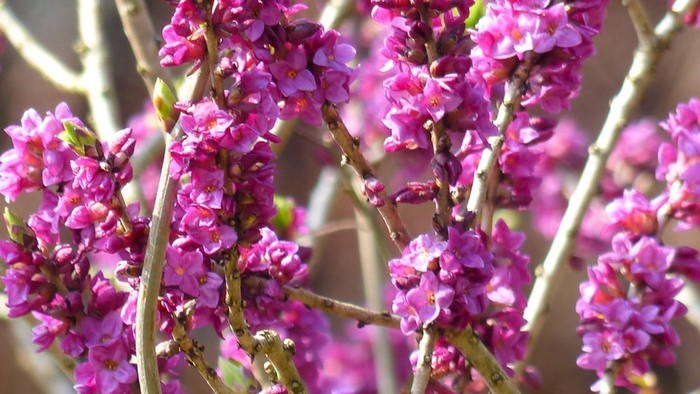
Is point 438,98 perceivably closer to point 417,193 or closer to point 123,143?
point 417,193

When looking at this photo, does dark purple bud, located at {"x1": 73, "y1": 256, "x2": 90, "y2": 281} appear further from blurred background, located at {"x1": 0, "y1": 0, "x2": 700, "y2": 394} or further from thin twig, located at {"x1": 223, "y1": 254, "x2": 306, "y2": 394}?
blurred background, located at {"x1": 0, "y1": 0, "x2": 700, "y2": 394}

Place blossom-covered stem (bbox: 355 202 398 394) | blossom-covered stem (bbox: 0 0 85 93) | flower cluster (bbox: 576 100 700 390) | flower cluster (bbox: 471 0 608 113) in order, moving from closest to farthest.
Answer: flower cluster (bbox: 471 0 608 113) < flower cluster (bbox: 576 100 700 390) < blossom-covered stem (bbox: 355 202 398 394) < blossom-covered stem (bbox: 0 0 85 93)

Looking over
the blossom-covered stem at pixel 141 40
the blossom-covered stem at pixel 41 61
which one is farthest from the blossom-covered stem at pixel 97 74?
the blossom-covered stem at pixel 141 40

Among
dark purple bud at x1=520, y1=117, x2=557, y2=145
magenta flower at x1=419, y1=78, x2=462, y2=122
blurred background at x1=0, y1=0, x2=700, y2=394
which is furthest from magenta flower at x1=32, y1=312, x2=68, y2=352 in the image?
blurred background at x1=0, y1=0, x2=700, y2=394

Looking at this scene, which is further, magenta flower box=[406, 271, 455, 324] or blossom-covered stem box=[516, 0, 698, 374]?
blossom-covered stem box=[516, 0, 698, 374]

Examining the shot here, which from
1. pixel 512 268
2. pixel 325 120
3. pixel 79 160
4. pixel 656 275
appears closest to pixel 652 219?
pixel 656 275

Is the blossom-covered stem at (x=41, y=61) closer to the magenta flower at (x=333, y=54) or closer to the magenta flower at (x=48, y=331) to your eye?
the magenta flower at (x=48, y=331)

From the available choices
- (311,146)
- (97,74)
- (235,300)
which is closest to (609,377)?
(235,300)
